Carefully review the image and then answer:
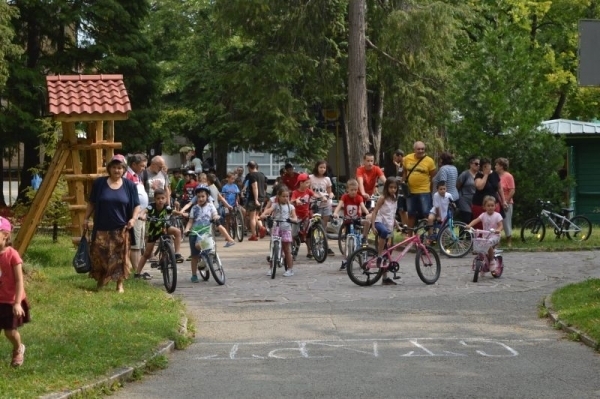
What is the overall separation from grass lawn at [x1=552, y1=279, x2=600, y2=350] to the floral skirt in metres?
5.42

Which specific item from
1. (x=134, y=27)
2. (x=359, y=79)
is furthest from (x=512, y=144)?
(x=134, y=27)

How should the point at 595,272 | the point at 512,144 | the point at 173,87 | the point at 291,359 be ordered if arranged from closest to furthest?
the point at 291,359 < the point at 595,272 < the point at 512,144 < the point at 173,87

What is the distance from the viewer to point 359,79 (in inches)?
1113

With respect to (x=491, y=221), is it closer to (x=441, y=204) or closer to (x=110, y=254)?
(x=441, y=204)

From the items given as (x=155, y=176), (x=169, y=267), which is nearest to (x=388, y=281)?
(x=169, y=267)

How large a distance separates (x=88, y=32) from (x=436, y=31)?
558 inches

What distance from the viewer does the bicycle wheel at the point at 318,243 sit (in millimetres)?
20641

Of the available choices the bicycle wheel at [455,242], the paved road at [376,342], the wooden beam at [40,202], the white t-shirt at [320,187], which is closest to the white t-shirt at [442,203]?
the bicycle wheel at [455,242]

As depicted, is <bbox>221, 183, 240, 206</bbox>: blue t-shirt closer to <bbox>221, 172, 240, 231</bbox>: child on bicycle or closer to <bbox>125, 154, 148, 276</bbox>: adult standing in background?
<bbox>221, 172, 240, 231</bbox>: child on bicycle

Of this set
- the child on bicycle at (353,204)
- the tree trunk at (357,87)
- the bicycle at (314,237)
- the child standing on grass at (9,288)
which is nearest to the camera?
the child standing on grass at (9,288)

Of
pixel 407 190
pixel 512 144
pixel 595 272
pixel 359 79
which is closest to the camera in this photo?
pixel 595 272

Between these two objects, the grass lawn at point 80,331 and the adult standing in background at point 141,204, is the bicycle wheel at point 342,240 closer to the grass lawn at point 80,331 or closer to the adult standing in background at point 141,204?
the adult standing in background at point 141,204

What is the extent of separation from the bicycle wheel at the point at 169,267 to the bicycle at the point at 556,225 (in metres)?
→ 9.60

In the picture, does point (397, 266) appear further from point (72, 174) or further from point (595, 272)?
point (72, 174)
